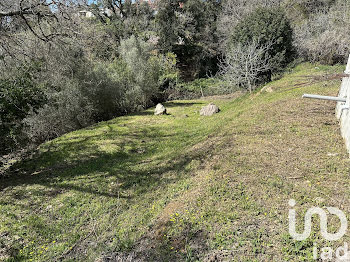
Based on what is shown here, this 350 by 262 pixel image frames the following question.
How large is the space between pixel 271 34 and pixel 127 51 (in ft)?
28.9

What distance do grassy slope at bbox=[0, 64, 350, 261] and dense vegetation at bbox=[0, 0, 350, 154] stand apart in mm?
2035

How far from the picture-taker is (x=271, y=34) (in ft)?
41.6

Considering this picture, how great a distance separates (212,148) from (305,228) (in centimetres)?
311

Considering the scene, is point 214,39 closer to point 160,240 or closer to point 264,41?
point 264,41

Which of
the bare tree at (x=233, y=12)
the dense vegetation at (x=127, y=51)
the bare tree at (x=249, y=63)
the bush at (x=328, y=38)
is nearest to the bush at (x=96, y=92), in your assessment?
the dense vegetation at (x=127, y=51)

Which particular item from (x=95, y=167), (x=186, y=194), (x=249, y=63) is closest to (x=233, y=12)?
(x=249, y=63)

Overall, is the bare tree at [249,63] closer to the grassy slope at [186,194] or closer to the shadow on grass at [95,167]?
the grassy slope at [186,194]

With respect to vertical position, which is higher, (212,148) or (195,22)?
(195,22)

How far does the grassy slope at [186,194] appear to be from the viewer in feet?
9.05

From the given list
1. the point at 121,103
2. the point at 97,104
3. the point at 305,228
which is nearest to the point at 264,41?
the point at 121,103

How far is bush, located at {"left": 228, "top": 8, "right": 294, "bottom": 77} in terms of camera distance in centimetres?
1269

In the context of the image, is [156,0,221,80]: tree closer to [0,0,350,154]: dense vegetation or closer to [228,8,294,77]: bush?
[0,0,350,154]: dense vegetation

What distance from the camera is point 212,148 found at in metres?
5.52

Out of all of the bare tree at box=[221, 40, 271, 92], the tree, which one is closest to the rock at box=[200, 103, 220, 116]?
the bare tree at box=[221, 40, 271, 92]
